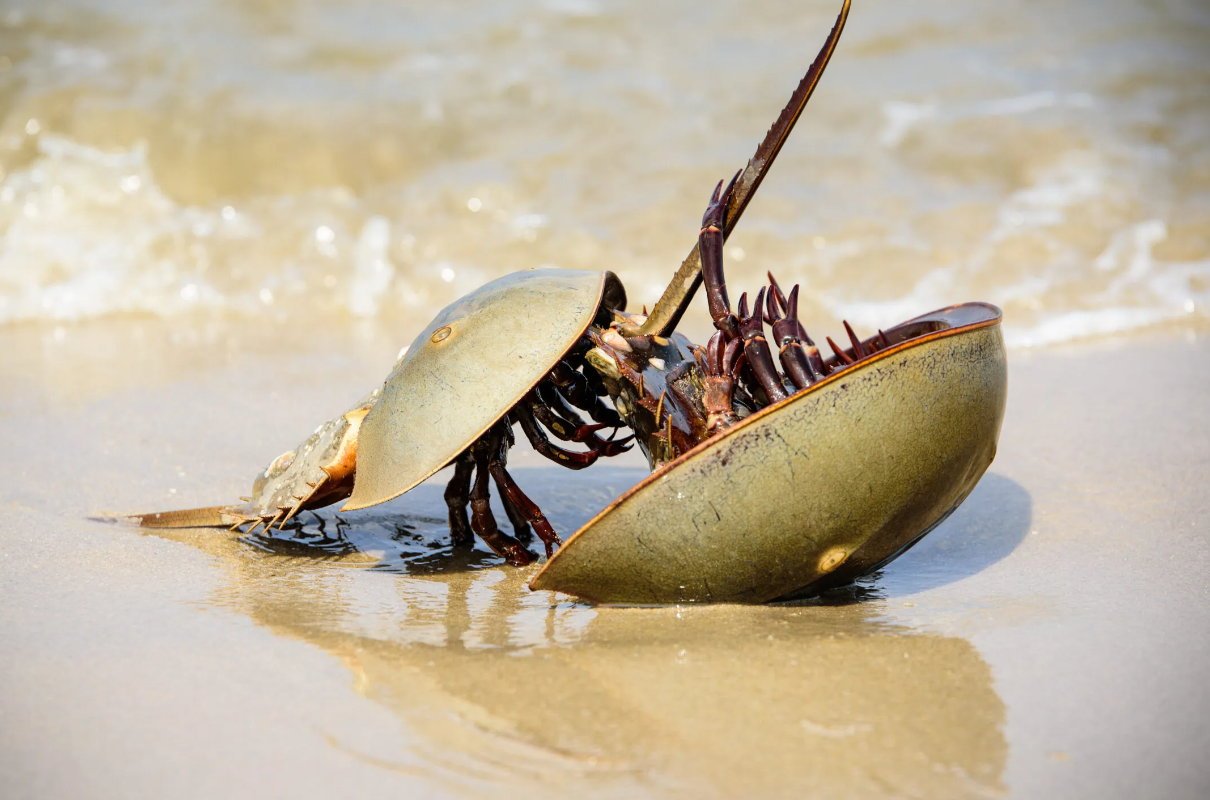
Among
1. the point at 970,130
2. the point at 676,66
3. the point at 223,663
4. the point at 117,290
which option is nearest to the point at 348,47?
the point at 676,66

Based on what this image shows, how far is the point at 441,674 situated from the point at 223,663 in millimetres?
439

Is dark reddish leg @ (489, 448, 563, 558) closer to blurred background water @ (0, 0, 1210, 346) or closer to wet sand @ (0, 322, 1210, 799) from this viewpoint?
wet sand @ (0, 322, 1210, 799)

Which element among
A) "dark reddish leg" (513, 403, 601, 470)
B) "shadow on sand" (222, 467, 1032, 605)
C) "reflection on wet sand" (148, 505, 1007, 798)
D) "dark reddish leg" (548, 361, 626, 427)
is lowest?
"reflection on wet sand" (148, 505, 1007, 798)

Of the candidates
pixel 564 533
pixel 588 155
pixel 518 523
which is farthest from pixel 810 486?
pixel 588 155

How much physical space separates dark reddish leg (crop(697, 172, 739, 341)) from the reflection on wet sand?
59cm

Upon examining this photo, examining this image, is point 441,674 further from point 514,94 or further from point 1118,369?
point 514,94

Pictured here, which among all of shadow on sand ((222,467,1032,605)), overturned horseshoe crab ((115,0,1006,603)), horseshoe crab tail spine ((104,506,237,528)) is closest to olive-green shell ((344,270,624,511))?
overturned horseshoe crab ((115,0,1006,603))

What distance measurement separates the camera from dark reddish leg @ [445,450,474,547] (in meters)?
2.53

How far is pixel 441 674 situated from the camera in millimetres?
1951

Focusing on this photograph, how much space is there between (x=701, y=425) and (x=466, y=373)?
0.51m

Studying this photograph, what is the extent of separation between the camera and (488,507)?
2.51m

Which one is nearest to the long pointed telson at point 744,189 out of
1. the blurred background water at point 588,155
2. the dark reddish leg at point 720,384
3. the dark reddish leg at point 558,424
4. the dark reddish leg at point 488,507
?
the dark reddish leg at point 720,384

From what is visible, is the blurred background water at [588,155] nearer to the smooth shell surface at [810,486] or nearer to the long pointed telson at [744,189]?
the long pointed telson at [744,189]

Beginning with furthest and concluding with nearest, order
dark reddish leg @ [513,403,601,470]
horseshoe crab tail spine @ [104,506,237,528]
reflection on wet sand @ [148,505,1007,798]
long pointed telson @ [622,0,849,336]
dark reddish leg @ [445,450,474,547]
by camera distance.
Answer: horseshoe crab tail spine @ [104,506,237,528] → dark reddish leg @ [445,450,474,547] → dark reddish leg @ [513,403,601,470] → long pointed telson @ [622,0,849,336] → reflection on wet sand @ [148,505,1007,798]
